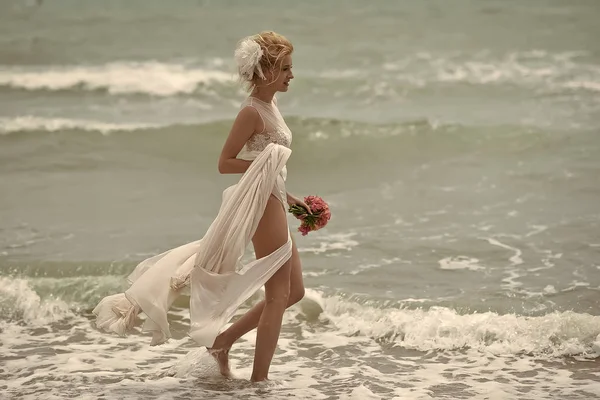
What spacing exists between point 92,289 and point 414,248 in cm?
301

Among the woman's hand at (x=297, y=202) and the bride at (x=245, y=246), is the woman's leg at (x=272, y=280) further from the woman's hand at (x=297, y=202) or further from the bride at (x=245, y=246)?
the woman's hand at (x=297, y=202)

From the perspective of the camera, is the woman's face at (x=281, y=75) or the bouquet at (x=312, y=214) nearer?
the woman's face at (x=281, y=75)

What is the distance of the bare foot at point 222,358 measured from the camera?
6.14 m

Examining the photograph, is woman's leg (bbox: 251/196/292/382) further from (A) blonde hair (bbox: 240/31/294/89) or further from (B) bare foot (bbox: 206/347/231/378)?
(A) blonde hair (bbox: 240/31/294/89)

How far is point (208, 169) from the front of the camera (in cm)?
1387

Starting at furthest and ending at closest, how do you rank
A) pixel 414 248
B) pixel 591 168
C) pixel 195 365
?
pixel 591 168 → pixel 414 248 → pixel 195 365

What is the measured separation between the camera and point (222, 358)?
20.2 ft

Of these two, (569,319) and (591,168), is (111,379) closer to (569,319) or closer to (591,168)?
(569,319)

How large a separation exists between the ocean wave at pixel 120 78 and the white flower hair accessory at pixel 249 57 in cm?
1261

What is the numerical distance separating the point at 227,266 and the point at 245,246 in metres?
0.16

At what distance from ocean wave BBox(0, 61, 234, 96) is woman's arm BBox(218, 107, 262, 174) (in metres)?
12.6

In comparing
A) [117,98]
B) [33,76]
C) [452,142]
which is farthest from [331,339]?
[33,76]

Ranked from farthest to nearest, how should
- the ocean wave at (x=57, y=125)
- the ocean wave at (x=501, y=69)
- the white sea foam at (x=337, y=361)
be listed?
1. the ocean wave at (x=501, y=69)
2. the ocean wave at (x=57, y=125)
3. the white sea foam at (x=337, y=361)

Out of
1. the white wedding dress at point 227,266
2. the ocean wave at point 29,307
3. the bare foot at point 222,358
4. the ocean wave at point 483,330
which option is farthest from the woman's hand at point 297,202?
the ocean wave at point 29,307
